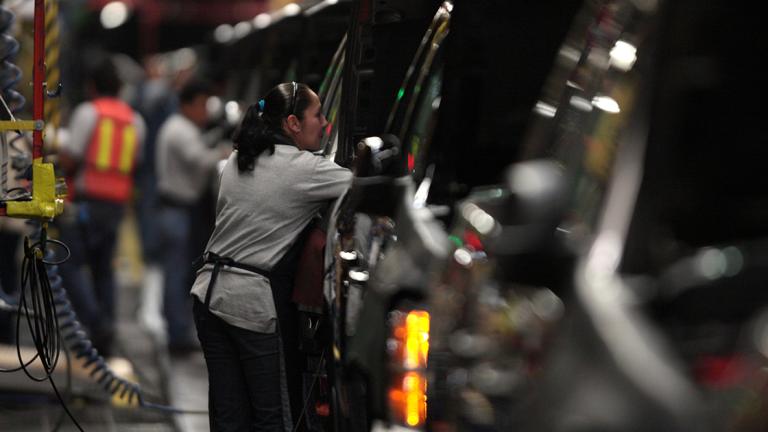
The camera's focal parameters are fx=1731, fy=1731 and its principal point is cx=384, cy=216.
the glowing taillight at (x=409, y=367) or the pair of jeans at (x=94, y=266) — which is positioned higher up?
the glowing taillight at (x=409, y=367)

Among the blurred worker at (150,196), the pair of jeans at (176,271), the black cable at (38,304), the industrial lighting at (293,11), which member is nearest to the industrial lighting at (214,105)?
the blurred worker at (150,196)

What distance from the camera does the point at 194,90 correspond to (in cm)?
1371

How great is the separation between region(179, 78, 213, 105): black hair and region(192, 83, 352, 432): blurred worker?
691cm

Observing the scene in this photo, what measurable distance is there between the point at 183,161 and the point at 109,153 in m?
0.71

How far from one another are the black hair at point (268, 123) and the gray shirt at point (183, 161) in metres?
6.97

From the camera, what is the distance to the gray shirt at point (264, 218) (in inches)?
262

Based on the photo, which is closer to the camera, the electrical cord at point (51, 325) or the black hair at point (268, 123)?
the black hair at point (268, 123)

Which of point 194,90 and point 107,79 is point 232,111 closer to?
point 194,90

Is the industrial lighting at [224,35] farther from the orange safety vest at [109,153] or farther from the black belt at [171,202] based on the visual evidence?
the orange safety vest at [109,153]

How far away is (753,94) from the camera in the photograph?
4.79m

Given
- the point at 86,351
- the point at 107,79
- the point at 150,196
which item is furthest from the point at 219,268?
the point at 150,196

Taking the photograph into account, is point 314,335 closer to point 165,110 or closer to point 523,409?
point 523,409

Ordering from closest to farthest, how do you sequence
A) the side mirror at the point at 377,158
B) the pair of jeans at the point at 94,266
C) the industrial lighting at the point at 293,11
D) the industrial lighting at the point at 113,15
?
1. the side mirror at the point at 377,158
2. the industrial lighting at the point at 293,11
3. the pair of jeans at the point at 94,266
4. the industrial lighting at the point at 113,15

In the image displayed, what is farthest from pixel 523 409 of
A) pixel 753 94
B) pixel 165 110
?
pixel 165 110
